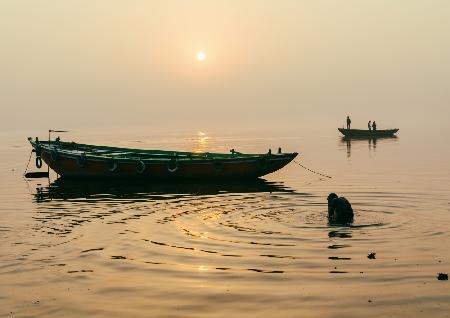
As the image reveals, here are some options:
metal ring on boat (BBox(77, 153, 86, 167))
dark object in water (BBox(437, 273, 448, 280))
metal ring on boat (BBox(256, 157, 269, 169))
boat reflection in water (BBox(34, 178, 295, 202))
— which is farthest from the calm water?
metal ring on boat (BBox(77, 153, 86, 167))

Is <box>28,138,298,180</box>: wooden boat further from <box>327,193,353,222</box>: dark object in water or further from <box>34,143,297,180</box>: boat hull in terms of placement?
<box>327,193,353,222</box>: dark object in water

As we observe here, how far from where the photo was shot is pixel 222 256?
15188mm

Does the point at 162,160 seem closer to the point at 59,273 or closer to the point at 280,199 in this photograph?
the point at 280,199

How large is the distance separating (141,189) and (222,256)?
17.8 metres

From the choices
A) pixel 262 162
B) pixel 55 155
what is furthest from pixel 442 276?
pixel 55 155

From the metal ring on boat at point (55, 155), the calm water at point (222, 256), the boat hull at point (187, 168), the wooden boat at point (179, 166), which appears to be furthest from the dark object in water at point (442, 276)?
the metal ring on boat at point (55, 155)

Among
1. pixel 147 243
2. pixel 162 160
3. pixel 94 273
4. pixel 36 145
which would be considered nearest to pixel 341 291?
pixel 94 273

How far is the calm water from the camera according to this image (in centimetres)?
1119

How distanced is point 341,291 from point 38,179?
33.4 meters

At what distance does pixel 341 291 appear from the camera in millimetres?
11867

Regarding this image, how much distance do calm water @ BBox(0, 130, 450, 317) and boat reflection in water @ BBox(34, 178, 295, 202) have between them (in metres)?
0.80

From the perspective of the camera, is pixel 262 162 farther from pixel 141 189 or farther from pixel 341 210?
pixel 341 210

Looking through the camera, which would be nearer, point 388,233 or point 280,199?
point 388,233

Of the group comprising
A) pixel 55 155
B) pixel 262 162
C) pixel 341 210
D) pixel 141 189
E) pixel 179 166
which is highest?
pixel 55 155
